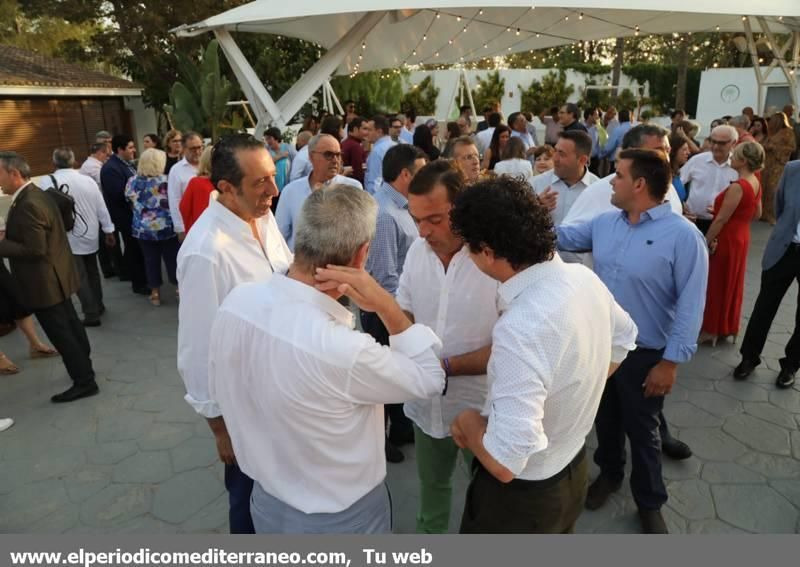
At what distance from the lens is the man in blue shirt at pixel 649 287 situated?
248cm

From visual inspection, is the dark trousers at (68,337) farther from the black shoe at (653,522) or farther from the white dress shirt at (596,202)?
the black shoe at (653,522)

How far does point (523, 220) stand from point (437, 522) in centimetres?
164

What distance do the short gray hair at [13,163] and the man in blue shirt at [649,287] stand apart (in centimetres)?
383

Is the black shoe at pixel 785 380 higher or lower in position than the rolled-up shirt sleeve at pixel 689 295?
lower

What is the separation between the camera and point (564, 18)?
1238 cm

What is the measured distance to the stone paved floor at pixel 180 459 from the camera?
2.96 m

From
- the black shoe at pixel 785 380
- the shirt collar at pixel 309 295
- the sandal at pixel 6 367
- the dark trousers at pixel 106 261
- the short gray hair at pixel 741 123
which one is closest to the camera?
the shirt collar at pixel 309 295

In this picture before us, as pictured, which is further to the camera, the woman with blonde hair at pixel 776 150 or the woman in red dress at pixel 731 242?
the woman with blonde hair at pixel 776 150

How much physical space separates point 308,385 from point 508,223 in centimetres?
68

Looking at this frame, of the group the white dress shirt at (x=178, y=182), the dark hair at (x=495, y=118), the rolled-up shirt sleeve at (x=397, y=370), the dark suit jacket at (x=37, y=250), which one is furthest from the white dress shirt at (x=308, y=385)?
the dark hair at (x=495, y=118)

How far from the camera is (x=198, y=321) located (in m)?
2.10

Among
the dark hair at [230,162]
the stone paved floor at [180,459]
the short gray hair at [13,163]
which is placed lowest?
the stone paved floor at [180,459]

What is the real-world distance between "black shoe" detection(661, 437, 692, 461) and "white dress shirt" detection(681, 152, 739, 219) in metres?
2.94

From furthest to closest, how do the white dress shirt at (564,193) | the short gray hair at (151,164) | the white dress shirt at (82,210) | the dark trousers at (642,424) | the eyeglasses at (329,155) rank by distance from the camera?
the short gray hair at (151,164)
the white dress shirt at (82,210)
the eyeglasses at (329,155)
the white dress shirt at (564,193)
the dark trousers at (642,424)
